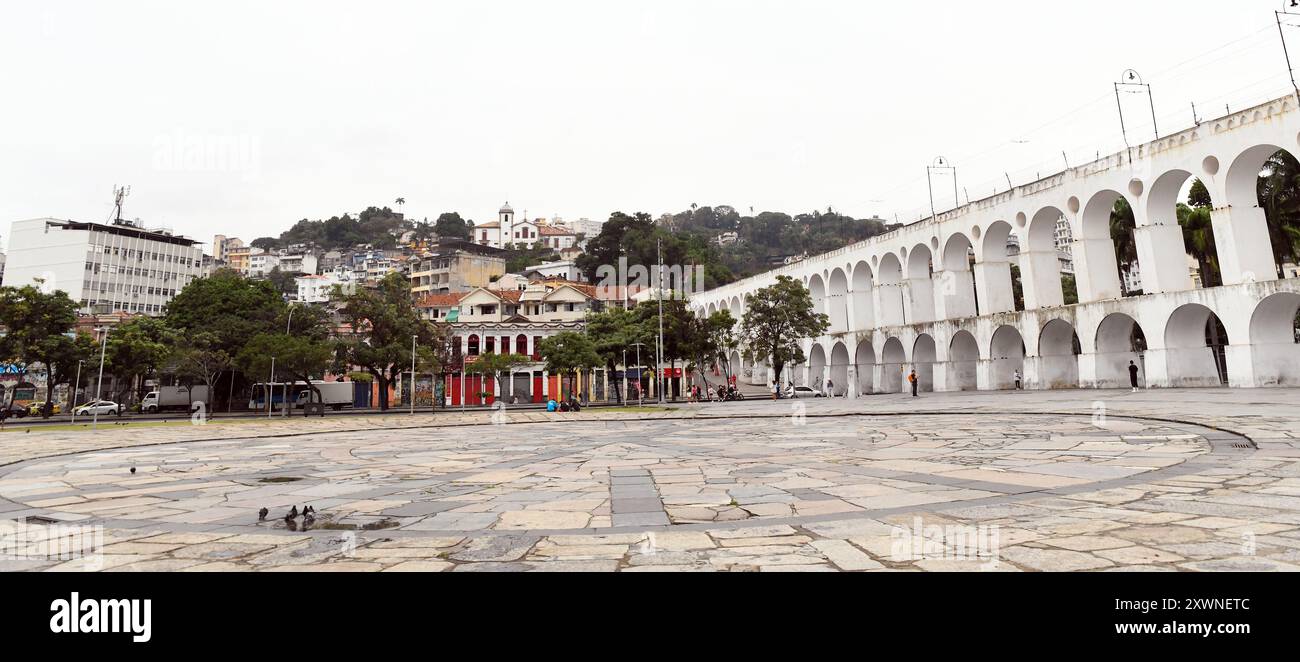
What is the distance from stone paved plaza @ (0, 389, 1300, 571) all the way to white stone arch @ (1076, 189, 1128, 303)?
23288 mm

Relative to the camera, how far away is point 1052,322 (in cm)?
3416

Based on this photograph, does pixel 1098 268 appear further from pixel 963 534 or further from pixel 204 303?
pixel 204 303

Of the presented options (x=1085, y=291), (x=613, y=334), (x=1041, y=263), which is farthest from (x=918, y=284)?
(x=613, y=334)

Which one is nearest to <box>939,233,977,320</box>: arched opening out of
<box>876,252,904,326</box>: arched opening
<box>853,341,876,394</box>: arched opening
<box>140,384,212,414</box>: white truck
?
<box>876,252,904,326</box>: arched opening

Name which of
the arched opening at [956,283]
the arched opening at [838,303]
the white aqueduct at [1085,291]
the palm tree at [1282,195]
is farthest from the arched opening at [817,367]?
the palm tree at [1282,195]

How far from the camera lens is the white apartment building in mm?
74188

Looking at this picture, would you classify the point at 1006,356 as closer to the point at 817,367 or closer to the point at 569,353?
the point at 817,367

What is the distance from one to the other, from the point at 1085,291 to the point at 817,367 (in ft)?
77.5

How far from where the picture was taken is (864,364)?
163 ft

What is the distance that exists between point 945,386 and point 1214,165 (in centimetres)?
1788

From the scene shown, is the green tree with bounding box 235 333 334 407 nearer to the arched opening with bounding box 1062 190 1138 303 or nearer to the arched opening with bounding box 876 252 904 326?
the arched opening with bounding box 876 252 904 326

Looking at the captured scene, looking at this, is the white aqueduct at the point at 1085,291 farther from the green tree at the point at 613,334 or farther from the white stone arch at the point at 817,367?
the green tree at the point at 613,334
